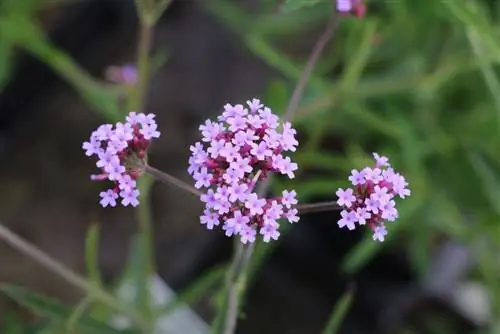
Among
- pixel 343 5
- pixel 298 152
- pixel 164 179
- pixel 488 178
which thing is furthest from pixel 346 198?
pixel 298 152

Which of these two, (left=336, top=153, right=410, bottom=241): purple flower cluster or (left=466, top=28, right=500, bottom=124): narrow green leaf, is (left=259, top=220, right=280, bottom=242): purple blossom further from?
(left=466, top=28, right=500, bottom=124): narrow green leaf

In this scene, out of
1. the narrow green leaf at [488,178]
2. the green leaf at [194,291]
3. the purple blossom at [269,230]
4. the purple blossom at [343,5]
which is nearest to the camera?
the purple blossom at [269,230]

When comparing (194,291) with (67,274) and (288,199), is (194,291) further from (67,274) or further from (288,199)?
(288,199)

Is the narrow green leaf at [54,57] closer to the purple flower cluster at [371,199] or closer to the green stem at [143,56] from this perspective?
the green stem at [143,56]

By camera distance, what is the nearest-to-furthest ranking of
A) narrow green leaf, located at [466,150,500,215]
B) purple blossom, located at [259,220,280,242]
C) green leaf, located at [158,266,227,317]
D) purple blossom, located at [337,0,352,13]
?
purple blossom, located at [259,220,280,242] → purple blossom, located at [337,0,352,13] → green leaf, located at [158,266,227,317] → narrow green leaf, located at [466,150,500,215]

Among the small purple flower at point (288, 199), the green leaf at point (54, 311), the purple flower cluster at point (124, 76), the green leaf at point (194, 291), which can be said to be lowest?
the green leaf at point (54, 311)

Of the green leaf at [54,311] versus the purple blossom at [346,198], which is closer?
the purple blossom at [346,198]

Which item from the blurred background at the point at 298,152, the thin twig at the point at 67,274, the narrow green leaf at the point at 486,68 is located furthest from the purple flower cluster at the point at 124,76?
the narrow green leaf at the point at 486,68

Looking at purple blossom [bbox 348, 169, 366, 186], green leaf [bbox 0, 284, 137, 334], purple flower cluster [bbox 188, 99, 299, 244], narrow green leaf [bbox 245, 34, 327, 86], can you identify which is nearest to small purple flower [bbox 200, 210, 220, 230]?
purple flower cluster [bbox 188, 99, 299, 244]
